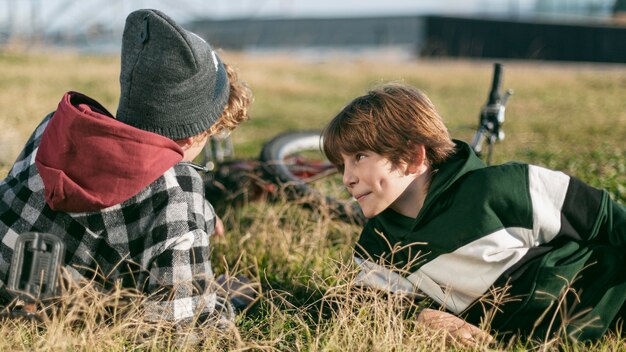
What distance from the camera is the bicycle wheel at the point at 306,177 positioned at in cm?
402

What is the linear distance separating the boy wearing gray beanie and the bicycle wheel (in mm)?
1440

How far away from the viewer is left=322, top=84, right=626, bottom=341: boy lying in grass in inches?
103

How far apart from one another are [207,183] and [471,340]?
8.45 ft

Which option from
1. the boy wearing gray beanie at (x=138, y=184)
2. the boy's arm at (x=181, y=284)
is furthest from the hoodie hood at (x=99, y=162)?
the boy's arm at (x=181, y=284)

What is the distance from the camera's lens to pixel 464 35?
82.7 ft

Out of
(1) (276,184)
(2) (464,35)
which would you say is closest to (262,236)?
(1) (276,184)

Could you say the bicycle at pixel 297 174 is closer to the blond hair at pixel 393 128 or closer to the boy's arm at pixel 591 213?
the blond hair at pixel 393 128

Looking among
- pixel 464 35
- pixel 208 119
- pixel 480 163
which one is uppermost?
pixel 208 119

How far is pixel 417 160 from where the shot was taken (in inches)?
110

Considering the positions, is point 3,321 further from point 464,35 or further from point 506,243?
point 464,35

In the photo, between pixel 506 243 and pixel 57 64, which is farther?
pixel 57 64

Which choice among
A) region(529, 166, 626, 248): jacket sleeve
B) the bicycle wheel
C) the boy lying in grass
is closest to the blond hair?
the boy lying in grass

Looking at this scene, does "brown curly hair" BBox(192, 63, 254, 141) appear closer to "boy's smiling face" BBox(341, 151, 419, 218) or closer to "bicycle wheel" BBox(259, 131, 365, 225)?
"boy's smiling face" BBox(341, 151, 419, 218)

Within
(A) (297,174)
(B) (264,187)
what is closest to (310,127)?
(A) (297,174)
